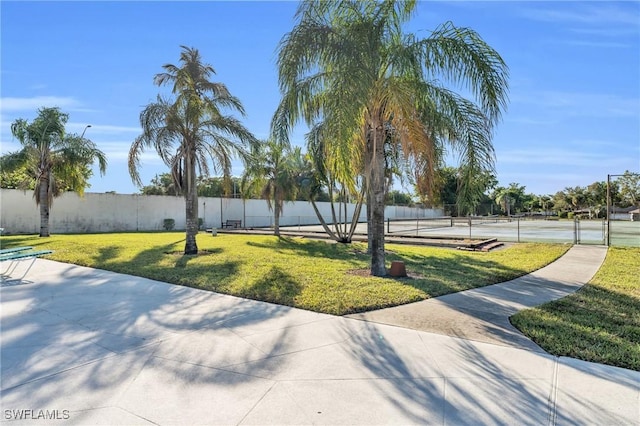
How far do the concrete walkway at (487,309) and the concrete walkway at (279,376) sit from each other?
0.94 feet

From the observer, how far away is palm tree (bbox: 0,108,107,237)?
17938 mm

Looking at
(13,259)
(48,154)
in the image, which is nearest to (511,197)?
(48,154)

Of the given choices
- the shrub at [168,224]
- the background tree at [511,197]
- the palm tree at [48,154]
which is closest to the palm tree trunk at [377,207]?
the palm tree at [48,154]

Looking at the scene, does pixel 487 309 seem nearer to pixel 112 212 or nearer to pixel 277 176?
pixel 277 176

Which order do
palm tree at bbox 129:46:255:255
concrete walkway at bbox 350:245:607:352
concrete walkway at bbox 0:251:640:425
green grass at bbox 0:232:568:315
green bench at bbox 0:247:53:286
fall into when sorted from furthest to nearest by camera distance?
palm tree at bbox 129:46:255:255 < green bench at bbox 0:247:53:286 < green grass at bbox 0:232:568:315 < concrete walkway at bbox 350:245:607:352 < concrete walkway at bbox 0:251:640:425

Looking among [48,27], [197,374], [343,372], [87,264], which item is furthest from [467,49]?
[87,264]

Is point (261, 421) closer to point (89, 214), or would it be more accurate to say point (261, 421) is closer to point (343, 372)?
A: point (343, 372)

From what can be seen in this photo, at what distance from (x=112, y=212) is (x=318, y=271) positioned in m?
23.4

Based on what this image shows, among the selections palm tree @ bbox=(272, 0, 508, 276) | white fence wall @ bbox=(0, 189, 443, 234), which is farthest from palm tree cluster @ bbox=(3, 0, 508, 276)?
white fence wall @ bbox=(0, 189, 443, 234)

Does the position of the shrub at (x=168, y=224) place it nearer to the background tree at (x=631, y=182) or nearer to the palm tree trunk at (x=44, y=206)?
the palm tree trunk at (x=44, y=206)

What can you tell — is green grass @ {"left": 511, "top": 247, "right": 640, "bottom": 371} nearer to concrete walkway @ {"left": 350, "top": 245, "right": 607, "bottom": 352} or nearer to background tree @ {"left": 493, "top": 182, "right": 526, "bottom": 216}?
concrete walkway @ {"left": 350, "top": 245, "right": 607, "bottom": 352}

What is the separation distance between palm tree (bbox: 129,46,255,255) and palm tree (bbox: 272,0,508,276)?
5.02 m

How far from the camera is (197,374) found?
10.8ft

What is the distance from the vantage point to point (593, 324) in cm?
471
